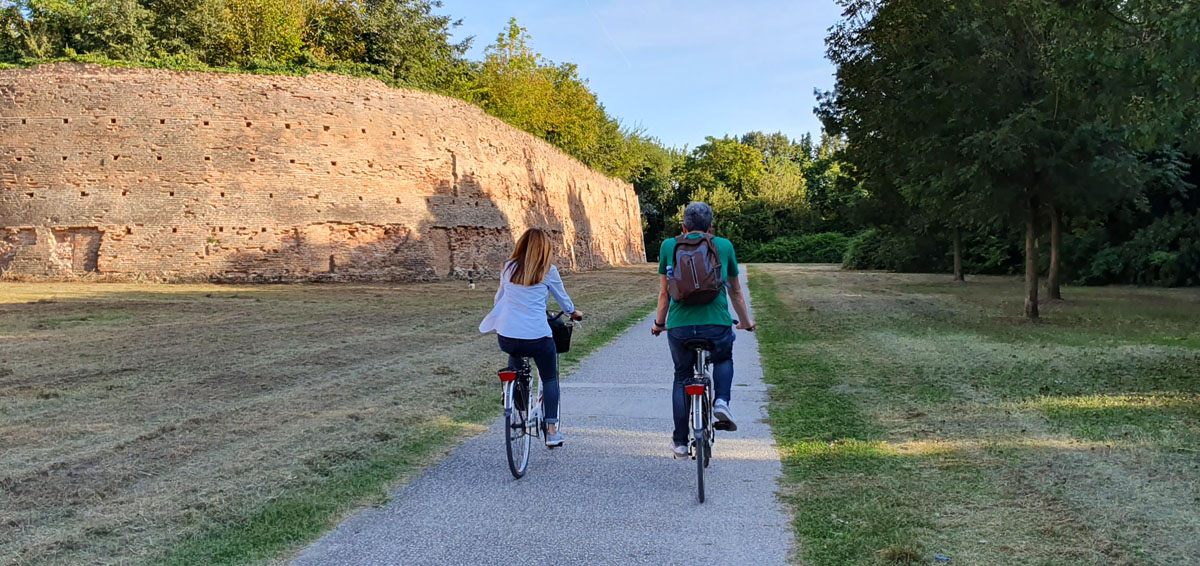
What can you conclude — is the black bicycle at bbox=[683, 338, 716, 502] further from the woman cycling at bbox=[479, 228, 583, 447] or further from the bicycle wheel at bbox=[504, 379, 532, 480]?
the bicycle wheel at bbox=[504, 379, 532, 480]

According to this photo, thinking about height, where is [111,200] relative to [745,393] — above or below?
above

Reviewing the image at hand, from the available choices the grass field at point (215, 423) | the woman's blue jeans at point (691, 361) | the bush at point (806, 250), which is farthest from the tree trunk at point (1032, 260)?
the bush at point (806, 250)

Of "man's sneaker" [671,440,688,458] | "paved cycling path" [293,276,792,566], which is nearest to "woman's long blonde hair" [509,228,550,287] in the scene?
"paved cycling path" [293,276,792,566]

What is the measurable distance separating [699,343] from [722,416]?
551mm

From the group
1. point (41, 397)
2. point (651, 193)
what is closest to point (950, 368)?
point (41, 397)

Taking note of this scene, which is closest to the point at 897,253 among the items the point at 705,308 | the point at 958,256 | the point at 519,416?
the point at 958,256

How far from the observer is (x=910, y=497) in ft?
17.6

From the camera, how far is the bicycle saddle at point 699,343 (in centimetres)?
573

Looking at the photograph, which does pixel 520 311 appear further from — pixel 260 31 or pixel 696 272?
pixel 260 31

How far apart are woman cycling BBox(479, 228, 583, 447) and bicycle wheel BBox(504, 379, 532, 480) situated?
0.27 m

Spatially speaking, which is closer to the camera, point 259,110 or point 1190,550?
point 1190,550

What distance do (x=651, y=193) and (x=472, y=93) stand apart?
43795 millimetres

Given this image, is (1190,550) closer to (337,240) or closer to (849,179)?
(849,179)

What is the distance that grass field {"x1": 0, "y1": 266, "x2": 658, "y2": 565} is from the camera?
15.7 ft
